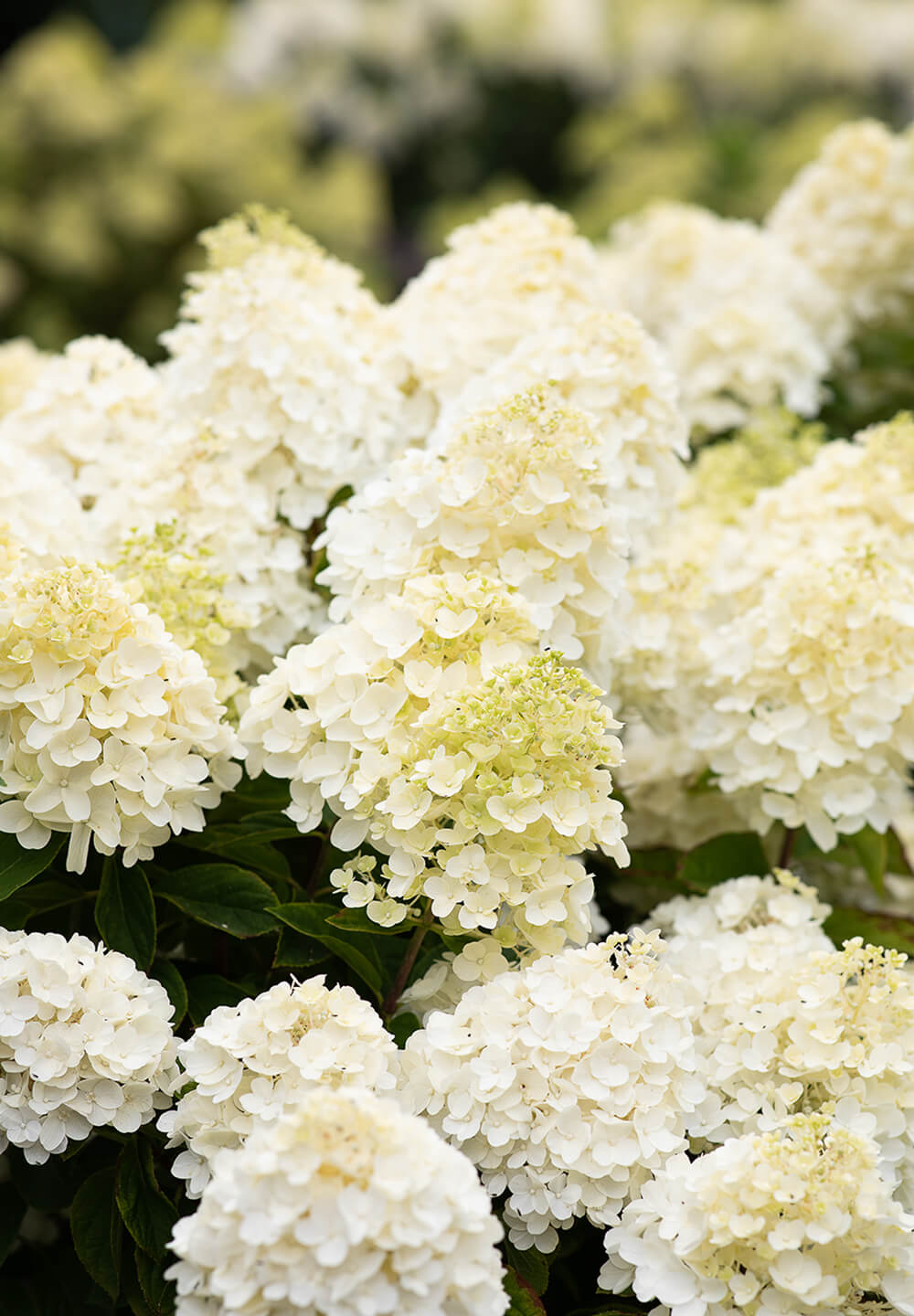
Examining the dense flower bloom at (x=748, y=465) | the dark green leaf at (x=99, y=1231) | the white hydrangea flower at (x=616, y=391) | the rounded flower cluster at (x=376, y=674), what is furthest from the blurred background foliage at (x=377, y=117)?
the dark green leaf at (x=99, y=1231)

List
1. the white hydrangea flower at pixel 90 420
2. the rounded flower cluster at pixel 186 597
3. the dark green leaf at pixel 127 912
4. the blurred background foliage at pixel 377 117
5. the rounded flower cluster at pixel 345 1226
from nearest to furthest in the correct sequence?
the rounded flower cluster at pixel 345 1226 < the dark green leaf at pixel 127 912 < the rounded flower cluster at pixel 186 597 < the white hydrangea flower at pixel 90 420 < the blurred background foliage at pixel 377 117

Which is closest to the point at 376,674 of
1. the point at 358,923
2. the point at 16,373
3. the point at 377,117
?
the point at 358,923

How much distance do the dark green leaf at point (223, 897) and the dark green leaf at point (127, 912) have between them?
1.0 inches

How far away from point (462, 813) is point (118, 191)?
4.60m

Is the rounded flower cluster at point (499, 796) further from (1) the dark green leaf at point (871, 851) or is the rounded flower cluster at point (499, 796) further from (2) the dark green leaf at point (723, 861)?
(1) the dark green leaf at point (871, 851)

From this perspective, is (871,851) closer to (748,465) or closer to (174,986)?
(748,465)

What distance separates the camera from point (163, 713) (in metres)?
1.29

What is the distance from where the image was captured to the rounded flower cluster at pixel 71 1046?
120 centimetres

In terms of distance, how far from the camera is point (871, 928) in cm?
163

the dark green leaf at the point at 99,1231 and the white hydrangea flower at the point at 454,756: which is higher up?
the white hydrangea flower at the point at 454,756

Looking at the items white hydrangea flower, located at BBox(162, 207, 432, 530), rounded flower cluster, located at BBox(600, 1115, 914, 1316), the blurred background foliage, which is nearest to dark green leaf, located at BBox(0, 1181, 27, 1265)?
rounded flower cluster, located at BBox(600, 1115, 914, 1316)

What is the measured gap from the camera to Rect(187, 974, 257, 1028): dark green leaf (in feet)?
4.49

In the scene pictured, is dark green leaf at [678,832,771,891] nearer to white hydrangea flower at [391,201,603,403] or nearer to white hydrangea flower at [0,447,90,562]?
white hydrangea flower at [391,201,603,403]

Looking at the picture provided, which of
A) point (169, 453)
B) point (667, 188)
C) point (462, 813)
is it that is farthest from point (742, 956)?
point (667, 188)
